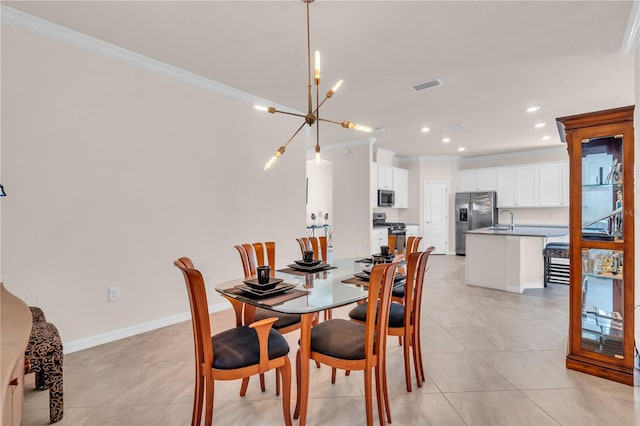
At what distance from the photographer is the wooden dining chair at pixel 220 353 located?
61.8 inches

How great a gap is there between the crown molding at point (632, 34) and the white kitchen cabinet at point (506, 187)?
5070mm

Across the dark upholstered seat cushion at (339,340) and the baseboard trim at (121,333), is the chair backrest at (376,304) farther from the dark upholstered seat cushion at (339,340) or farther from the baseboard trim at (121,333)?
the baseboard trim at (121,333)

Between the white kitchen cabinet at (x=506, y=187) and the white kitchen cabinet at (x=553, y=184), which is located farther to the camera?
the white kitchen cabinet at (x=506, y=187)

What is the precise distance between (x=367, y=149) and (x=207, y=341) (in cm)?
552

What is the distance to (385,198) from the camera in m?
7.20

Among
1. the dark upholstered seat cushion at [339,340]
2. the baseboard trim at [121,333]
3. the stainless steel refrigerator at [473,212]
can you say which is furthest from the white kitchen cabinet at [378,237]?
the dark upholstered seat cushion at [339,340]

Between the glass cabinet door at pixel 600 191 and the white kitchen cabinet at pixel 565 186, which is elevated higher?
the white kitchen cabinet at pixel 565 186

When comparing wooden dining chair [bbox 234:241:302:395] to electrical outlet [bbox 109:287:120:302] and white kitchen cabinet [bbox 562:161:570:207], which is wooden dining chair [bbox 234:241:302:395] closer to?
electrical outlet [bbox 109:287:120:302]

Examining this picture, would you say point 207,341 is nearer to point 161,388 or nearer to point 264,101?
point 161,388

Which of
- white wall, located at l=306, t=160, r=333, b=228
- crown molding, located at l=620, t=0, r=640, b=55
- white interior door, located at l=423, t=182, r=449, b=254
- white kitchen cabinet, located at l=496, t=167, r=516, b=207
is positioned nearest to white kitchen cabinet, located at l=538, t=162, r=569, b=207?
white kitchen cabinet, located at l=496, t=167, r=516, b=207

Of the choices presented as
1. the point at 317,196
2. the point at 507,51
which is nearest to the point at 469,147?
the point at 317,196

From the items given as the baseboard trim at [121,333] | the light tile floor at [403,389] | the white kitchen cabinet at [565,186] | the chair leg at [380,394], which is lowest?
the light tile floor at [403,389]

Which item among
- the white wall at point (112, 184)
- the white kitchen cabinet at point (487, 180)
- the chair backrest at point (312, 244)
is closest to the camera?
the white wall at point (112, 184)

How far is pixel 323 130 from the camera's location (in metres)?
5.88
